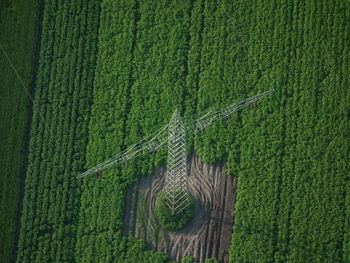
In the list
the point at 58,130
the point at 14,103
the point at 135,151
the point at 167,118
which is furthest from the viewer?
the point at 14,103

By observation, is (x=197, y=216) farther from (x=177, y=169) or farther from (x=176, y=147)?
(x=176, y=147)

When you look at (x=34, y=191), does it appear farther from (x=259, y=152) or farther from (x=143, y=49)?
(x=259, y=152)

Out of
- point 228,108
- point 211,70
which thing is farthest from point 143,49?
point 228,108

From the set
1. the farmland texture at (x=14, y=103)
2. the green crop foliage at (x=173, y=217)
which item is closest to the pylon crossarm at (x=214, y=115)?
the green crop foliage at (x=173, y=217)

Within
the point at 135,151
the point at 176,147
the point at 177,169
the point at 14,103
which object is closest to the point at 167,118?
Answer: the point at 176,147

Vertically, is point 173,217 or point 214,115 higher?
point 214,115
